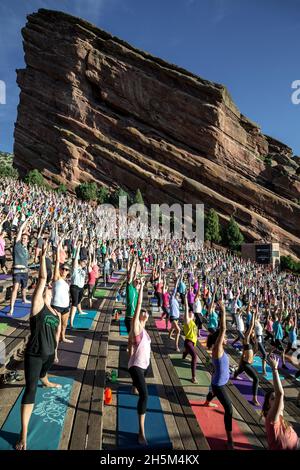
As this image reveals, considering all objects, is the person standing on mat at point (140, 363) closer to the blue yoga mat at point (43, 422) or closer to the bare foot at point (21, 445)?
the blue yoga mat at point (43, 422)

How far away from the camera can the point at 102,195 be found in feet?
195

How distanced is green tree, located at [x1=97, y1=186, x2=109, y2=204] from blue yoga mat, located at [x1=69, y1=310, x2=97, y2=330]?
161 feet

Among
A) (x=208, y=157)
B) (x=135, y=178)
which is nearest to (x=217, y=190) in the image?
(x=208, y=157)

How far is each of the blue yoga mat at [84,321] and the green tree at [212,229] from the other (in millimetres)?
46439

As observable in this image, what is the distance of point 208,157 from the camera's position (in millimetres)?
62281

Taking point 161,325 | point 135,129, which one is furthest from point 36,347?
point 135,129

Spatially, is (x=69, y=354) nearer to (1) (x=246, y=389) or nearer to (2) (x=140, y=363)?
(2) (x=140, y=363)

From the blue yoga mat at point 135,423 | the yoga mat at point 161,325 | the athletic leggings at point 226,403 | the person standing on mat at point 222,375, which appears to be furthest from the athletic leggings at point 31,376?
the yoga mat at point 161,325

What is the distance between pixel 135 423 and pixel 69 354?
7.96ft

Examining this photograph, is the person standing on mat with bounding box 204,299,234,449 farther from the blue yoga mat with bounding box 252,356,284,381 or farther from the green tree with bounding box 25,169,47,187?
the green tree with bounding box 25,169,47,187

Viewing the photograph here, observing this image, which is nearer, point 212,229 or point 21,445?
point 21,445

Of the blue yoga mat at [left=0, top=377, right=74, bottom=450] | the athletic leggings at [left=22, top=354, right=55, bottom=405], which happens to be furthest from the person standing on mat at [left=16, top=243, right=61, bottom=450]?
the blue yoga mat at [left=0, top=377, right=74, bottom=450]

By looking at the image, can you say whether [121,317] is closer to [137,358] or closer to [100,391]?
[100,391]
